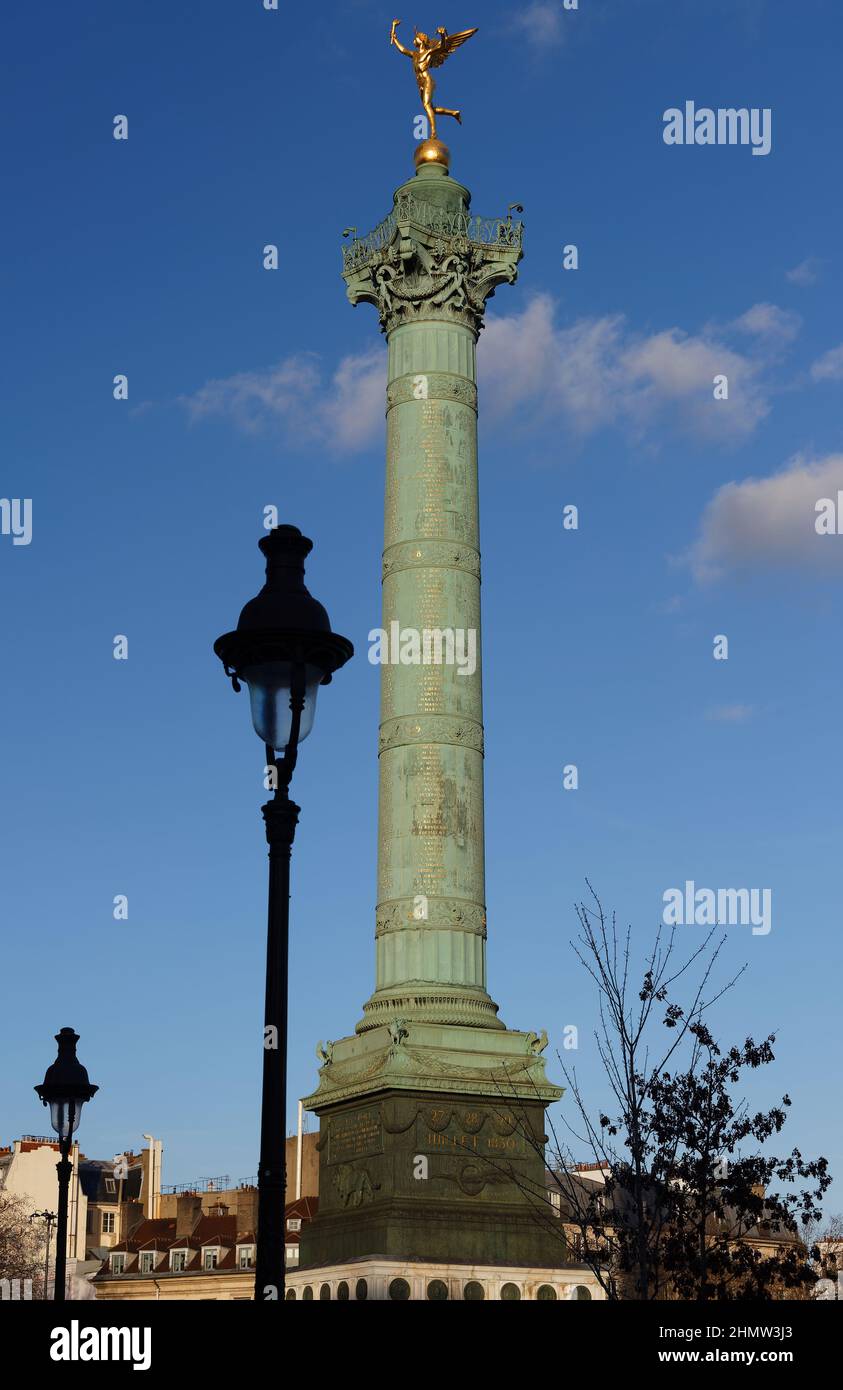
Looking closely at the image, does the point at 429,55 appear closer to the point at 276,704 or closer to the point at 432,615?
the point at 432,615

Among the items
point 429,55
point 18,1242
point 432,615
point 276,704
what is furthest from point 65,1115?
point 18,1242

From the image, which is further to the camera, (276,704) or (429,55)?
(429,55)

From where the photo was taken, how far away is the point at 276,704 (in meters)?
12.2

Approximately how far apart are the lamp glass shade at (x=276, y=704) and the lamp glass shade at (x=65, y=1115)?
11885mm

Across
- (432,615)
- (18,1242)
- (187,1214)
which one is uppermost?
(432,615)

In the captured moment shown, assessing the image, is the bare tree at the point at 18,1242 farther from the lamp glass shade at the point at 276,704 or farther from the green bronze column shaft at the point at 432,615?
the lamp glass shade at the point at 276,704

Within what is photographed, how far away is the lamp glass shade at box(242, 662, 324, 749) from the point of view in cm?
1220

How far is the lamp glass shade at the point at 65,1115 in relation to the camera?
2264 centimetres

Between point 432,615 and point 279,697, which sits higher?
point 432,615

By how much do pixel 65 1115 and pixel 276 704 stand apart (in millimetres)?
12109

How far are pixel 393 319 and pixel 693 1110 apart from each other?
25793 mm

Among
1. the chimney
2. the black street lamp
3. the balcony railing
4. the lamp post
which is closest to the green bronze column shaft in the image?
the balcony railing

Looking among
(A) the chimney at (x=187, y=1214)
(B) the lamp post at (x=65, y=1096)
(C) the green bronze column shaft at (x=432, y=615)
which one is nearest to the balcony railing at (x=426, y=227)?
(C) the green bronze column shaft at (x=432, y=615)
